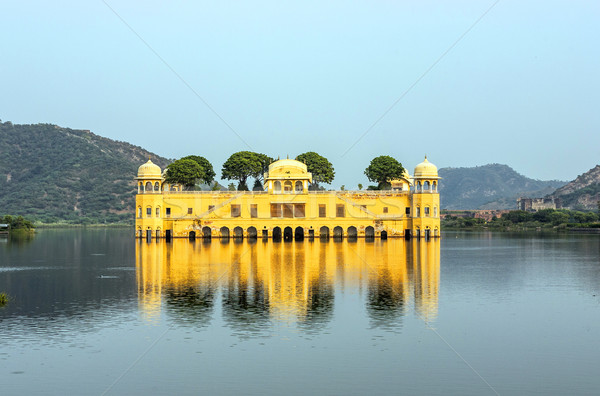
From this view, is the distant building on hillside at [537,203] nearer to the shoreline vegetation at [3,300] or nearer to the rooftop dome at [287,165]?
the rooftop dome at [287,165]

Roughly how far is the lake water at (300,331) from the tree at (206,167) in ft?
174

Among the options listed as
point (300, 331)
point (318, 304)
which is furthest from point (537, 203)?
point (300, 331)

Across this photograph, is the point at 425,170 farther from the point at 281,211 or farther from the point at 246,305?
the point at 246,305

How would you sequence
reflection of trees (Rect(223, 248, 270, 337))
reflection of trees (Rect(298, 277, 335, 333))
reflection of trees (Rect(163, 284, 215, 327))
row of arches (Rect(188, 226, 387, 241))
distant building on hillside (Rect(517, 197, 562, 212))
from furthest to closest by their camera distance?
distant building on hillside (Rect(517, 197, 562, 212)), row of arches (Rect(188, 226, 387, 241)), reflection of trees (Rect(163, 284, 215, 327)), reflection of trees (Rect(298, 277, 335, 333)), reflection of trees (Rect(223, 248, 270, 337))

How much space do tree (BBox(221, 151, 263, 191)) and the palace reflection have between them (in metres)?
34.5

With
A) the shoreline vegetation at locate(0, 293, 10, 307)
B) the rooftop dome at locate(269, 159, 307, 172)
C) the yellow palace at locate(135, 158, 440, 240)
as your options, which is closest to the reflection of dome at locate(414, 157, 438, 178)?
the yellow palace at locate(135, 158, 440, 240)

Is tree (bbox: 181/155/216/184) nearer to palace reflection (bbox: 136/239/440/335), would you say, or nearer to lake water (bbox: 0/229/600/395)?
palace reflection (bbox: 136/239/440/335)

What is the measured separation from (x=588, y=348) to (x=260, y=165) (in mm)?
76384

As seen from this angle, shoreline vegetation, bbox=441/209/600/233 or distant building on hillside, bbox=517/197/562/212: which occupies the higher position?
distant building on hillside, bbox=517/197/562/212

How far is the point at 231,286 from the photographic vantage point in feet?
117

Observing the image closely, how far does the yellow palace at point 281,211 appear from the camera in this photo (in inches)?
3381

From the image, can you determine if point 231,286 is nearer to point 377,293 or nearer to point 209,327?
point 377,293

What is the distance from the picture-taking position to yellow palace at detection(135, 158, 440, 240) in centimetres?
8588

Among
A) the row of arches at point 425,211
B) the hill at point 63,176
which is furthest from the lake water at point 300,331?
the hill at point 63,176
